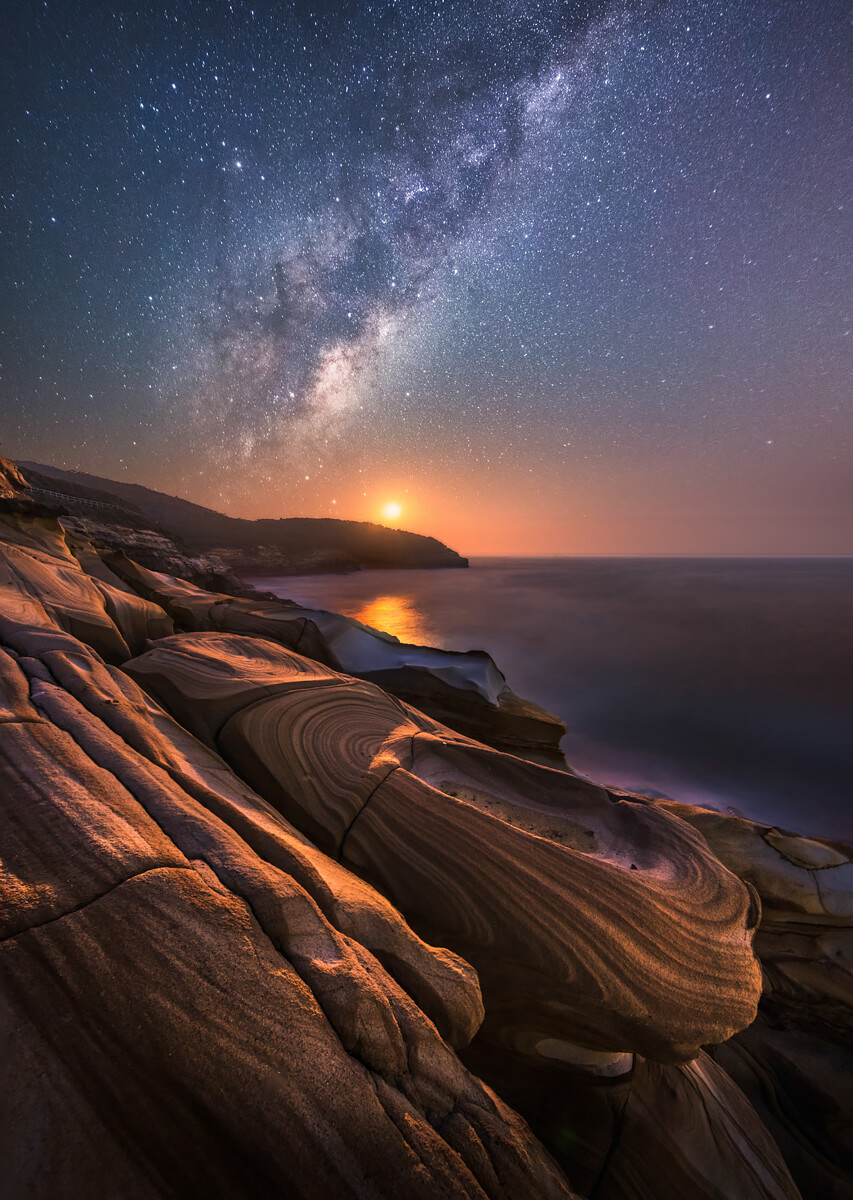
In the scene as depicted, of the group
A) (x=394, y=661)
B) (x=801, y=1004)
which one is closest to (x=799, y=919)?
(x=801, y=1004)

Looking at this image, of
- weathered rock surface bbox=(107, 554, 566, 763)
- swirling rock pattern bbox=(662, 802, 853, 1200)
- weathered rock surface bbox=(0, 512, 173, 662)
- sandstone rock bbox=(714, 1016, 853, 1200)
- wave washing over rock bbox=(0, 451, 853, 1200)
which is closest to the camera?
wave washing over rock bbox=(0, 451, 853, 1200)

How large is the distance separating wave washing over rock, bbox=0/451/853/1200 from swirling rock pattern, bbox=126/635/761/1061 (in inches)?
0.8

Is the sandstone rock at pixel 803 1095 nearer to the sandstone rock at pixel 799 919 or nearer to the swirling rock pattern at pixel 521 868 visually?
the sandstone rock at pixel 799 919

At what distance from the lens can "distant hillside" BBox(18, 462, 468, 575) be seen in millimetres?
66463

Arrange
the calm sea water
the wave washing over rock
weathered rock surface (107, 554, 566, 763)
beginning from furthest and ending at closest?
the calm sea water
weathered rock surface (107, 554, 566, 763)
the wave washing over rock

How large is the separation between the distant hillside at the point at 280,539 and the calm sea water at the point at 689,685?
33.6m

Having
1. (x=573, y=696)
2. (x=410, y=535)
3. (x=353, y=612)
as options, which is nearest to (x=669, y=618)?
(x=573, y=696)

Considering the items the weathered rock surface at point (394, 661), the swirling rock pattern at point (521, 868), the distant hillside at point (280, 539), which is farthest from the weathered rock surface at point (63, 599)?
the distant hillside at point (280, 539)

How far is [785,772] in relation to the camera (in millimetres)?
11102

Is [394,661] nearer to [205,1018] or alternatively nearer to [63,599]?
[63,599]

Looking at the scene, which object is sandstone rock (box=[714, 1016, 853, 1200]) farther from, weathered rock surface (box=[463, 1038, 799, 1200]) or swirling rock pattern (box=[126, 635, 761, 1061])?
swirling rock pattern (box=[126, 635, 761, 1061])

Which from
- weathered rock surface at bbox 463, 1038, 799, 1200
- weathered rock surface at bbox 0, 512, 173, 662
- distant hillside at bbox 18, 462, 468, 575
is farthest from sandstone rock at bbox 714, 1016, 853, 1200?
distant hillside at bbox 18, 462, 468, 575

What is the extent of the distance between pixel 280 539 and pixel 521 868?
89808mm

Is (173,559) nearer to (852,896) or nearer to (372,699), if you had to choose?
(372,699)
